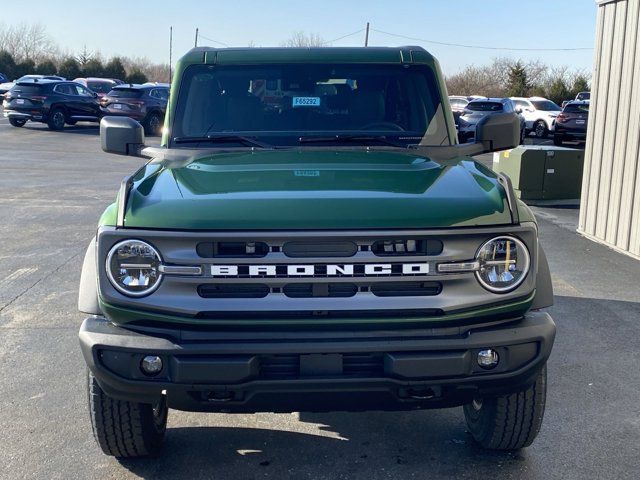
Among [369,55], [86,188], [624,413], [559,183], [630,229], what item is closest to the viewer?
[624,413]

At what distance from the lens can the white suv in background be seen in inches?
1156

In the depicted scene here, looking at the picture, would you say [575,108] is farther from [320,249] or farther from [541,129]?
[320,249]

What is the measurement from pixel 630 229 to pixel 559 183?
12.9ft

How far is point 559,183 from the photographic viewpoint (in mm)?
12602

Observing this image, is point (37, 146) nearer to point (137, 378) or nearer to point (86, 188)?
point (86, 188)

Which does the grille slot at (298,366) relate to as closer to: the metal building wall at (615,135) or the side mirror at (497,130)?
the side mirror at (497,130)

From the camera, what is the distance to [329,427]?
4.11 meters

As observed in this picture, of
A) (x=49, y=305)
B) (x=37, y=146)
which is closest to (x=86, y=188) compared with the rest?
(x=49, y=305)

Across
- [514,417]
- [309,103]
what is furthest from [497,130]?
[514,417]

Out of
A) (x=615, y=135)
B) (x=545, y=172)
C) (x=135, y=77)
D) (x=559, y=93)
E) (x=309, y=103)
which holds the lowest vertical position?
(x=545, y=172)

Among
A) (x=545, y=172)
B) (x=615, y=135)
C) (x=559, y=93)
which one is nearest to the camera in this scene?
(x=615, y=135)

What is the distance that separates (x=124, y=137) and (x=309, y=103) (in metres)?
1.13

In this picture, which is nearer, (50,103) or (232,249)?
(232,249)

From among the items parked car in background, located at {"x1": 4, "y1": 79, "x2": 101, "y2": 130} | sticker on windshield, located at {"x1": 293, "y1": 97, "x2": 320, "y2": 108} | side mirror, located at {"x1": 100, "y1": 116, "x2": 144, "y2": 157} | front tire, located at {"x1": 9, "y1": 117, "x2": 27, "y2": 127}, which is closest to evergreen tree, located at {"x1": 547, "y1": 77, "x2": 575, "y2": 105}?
parked car in background, located at {"x1": 4, "y1": 79, "x2": 101, "y2": 130}
